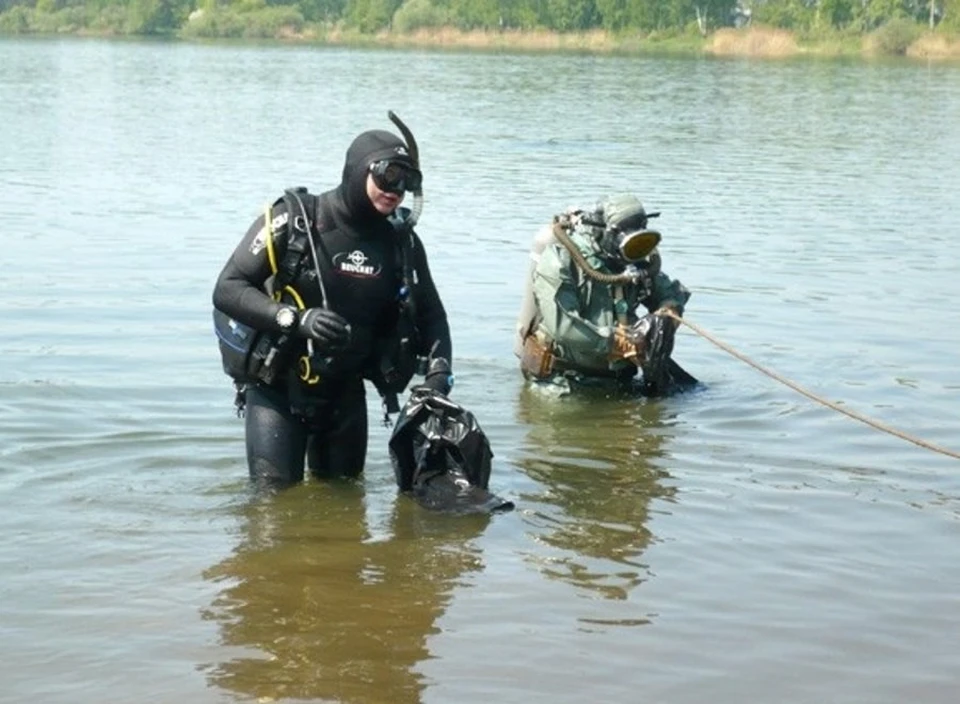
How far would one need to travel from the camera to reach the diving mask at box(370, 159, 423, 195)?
21.2ft

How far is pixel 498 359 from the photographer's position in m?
11.1

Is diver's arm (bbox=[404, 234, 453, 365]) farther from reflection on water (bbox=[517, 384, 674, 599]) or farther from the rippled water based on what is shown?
reflection on water (bbox=[517, 384, 674, 599])

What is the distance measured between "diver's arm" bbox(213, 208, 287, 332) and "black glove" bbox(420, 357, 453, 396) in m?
0.67

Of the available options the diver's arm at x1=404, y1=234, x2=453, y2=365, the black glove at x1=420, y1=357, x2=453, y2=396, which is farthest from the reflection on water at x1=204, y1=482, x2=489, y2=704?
the diver's arm at x1=404, y1=234, x2=453, y2=365

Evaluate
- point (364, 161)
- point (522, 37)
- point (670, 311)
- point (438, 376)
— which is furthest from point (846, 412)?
point (522, 37)

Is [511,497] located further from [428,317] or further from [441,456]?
[428,317]

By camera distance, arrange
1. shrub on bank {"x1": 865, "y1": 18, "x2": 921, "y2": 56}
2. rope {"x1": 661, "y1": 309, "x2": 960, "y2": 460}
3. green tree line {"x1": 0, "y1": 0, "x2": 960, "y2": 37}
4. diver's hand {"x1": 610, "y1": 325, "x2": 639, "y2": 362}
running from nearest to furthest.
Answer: rope {"x1": 661, "y1": 309, "x2": 960, "y2": 460}
diver's hand {"x1": 610, "y1": 325, "x2": 639, "y2": 362}
shrub on bank {"x1": 865, "y1": 18, "x2": 921, "y2": 56}
green tree line {"x1": 0, "y1": 0, "x2": 960, "y2": 37}

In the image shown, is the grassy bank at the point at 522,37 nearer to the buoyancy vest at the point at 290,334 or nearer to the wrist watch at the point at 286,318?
the buoyancy vest at the point at 290,334

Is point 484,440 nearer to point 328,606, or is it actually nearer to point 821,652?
point 328,606

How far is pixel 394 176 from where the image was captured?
21.3ft

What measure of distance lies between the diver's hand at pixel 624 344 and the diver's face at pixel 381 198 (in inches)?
117

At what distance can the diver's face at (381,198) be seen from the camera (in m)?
6.53

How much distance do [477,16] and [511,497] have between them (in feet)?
280

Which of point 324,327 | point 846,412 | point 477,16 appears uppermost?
point 324,327
